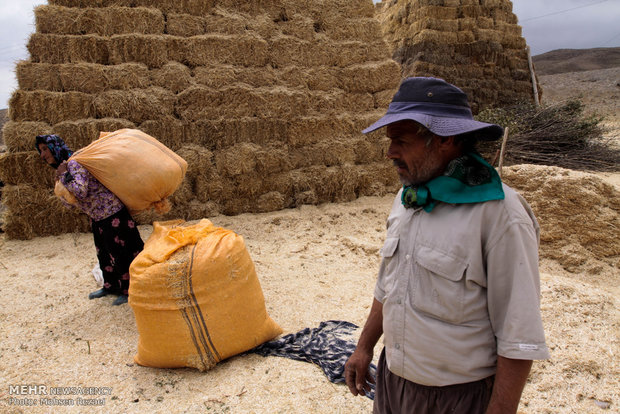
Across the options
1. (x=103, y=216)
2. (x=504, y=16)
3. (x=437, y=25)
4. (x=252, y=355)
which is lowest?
(x=252, y=355)

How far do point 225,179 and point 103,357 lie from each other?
252cm

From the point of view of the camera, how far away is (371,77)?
5297 mm

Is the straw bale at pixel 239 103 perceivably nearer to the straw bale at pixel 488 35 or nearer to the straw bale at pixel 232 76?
the straw bale at pixel 232 76

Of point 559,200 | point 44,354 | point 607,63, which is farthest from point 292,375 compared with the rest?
point 607,63

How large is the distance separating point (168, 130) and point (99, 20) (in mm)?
1354

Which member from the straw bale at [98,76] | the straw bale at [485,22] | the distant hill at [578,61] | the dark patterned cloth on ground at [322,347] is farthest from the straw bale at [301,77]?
the distant hill at [578,61]

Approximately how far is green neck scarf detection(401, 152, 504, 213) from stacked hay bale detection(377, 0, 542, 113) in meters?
7.26

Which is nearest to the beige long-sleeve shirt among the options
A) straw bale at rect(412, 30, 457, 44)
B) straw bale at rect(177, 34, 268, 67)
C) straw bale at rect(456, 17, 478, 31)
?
straw bale at rect(177, 34, 268, 67)

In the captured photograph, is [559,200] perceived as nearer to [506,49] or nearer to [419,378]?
[419,378]

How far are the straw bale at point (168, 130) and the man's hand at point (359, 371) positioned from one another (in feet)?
11.7

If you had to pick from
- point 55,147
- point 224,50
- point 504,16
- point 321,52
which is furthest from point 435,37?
point 55,147

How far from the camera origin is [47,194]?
421 cm

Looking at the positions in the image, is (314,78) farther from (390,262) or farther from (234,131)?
(390,262)

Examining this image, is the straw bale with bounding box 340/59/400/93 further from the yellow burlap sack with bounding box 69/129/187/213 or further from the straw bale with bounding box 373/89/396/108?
the yellow burlap sack with bounding box 69/129/187/213
